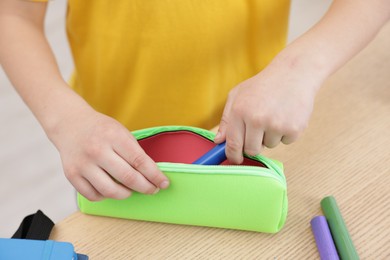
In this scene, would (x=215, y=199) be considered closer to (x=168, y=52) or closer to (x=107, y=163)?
(x=107, y=163)

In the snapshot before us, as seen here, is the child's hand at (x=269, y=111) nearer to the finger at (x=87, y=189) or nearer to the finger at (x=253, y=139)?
the finger at (x=253, y=139)

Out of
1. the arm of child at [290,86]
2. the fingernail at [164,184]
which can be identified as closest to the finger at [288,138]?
the arm of child at [290,86]

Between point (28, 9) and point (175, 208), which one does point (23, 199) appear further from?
point (175, 208)

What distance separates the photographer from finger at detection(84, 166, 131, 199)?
1.31 ft

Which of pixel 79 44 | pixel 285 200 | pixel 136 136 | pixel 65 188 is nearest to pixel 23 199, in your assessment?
pixel 65 188

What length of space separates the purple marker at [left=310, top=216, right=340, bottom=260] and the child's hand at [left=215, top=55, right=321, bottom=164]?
0.26ft

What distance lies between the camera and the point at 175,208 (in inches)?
16.0

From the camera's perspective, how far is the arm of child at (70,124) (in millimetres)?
396

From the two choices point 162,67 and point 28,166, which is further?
point 28,166

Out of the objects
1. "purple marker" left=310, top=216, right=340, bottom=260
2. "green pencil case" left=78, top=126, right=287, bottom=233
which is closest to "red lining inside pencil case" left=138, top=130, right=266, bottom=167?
"green pencil case" left=78, top=126, right=287, bottom=233

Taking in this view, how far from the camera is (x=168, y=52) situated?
1.83ft

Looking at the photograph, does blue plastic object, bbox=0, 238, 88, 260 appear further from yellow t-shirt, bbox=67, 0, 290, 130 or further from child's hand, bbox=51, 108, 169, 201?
yellow t-shirt, bbox=67, 0, 290, 130

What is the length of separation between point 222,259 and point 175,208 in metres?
0.06

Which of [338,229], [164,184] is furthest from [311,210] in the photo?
[164,184]
